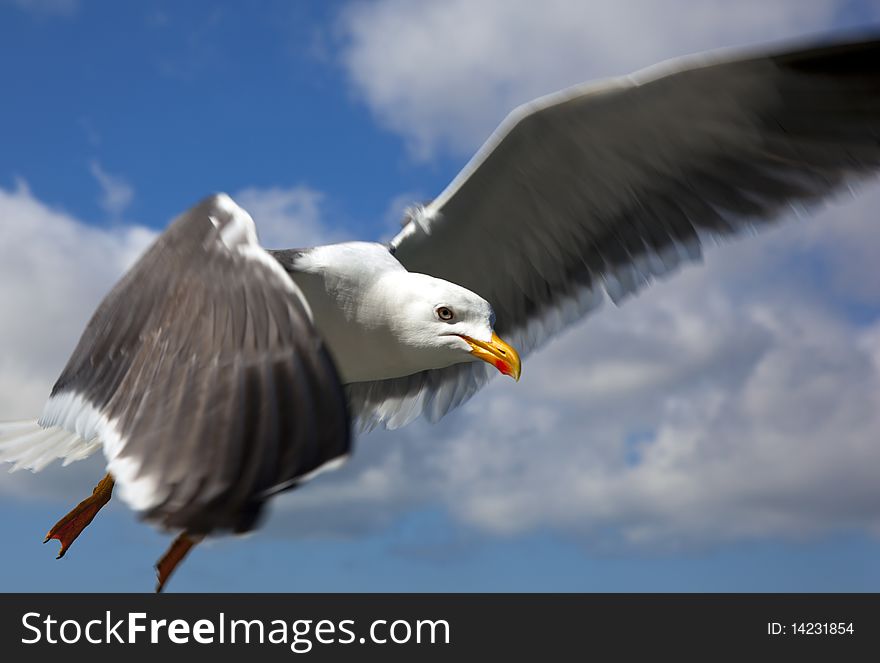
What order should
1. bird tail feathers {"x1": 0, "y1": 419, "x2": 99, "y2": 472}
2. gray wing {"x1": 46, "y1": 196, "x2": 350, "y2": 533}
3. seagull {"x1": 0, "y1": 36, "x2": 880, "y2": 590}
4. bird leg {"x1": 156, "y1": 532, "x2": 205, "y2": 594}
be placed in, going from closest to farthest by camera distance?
gray wing {"x1": 46, "y1": 196, "x2": 350, "y2": 533}
seagull {"x1": 0, "y1": 36, "x2": 880, "y2": 590}
bird leg {"x1": 156, "y1": 532, "x2": 205, "y2": 594}
bird tail feathers {"x1": 0, "y1": 419, "x2": 99, "y2": 472}

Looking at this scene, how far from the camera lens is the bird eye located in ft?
14.9

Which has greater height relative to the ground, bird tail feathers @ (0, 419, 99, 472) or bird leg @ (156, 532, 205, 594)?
bird tail feathers @ (0, 419, 99, 472)

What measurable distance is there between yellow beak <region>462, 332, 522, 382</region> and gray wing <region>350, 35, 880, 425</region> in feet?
3.43

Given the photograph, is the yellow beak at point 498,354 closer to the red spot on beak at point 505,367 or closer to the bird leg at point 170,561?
the red spot on beak at point 505,367

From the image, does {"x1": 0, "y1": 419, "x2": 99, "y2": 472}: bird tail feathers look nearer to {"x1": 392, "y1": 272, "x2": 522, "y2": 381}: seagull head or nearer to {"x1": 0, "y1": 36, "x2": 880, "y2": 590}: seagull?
{"x1": 0, "y1": 36, "x2": 880, "y2": 590}: seagull

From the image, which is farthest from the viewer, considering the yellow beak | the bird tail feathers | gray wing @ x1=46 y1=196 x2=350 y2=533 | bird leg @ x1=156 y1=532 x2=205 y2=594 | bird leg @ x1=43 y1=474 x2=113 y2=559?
the bird tail feathers

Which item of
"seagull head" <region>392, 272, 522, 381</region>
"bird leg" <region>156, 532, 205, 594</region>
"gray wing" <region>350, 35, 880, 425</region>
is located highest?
"gray wing" <region>350, 35, 880, 425</region>

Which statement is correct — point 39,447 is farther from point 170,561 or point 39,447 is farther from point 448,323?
point 448,323

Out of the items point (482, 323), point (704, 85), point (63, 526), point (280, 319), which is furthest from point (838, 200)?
point (63, 526)

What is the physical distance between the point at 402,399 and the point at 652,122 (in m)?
2.37

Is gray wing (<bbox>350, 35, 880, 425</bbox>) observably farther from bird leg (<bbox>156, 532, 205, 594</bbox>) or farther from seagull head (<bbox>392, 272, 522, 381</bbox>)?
bird leg (<bbox>156, 532, 205, 594</bbox>)

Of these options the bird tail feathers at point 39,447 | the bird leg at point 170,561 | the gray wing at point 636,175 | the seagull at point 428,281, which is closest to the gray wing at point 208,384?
the seagull at point 428,281

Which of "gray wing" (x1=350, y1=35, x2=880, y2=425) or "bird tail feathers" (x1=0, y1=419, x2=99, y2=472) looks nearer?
"gray wing" (x1=350, y1=35, x2=880, y2=425)

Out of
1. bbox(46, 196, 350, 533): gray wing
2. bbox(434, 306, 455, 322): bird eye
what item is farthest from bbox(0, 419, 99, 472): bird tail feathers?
bbox(434, 306, 455, 322): bird eye
